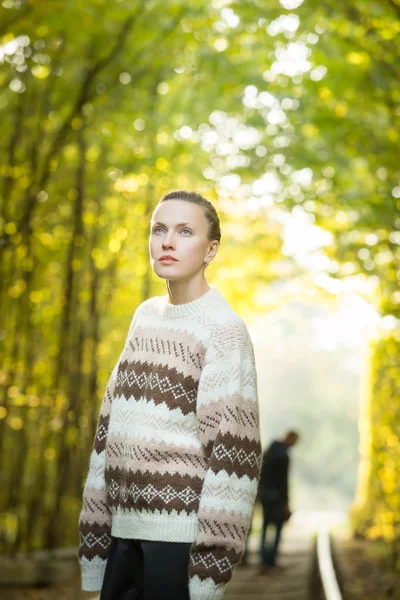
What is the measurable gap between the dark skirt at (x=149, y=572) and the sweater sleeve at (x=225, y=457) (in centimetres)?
7

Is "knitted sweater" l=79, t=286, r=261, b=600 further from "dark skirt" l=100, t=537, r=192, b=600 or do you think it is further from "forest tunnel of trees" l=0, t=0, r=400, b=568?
"forest tunnel of trees" l=0, t=0, r=400, b=568

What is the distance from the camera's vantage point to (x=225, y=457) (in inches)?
87.1

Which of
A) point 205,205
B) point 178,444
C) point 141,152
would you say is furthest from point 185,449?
point 141,152

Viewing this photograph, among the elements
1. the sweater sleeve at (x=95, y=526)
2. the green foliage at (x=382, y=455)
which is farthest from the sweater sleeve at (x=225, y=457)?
the green foliage at (x=382, y=455)

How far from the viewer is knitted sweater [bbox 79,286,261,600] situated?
219 centimetres

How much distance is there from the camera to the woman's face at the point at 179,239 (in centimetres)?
238

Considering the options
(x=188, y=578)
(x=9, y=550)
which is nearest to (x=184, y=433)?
(x=188, y=578)

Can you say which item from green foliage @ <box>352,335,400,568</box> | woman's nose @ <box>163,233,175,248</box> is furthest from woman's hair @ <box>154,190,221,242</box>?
green foliage @ <box>352,335,400,568</box>

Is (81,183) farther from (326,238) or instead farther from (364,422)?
(364,422)

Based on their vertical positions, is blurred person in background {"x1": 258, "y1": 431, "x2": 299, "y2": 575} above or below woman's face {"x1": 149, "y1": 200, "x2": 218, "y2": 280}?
below

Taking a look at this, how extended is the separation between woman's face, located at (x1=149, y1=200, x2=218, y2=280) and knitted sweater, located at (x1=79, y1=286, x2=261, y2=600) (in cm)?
10

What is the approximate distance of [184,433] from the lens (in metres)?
2.30

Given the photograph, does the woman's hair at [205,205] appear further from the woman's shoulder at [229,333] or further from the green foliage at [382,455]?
the green foliage at [382,455]

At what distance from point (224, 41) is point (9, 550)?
18.8 feet
